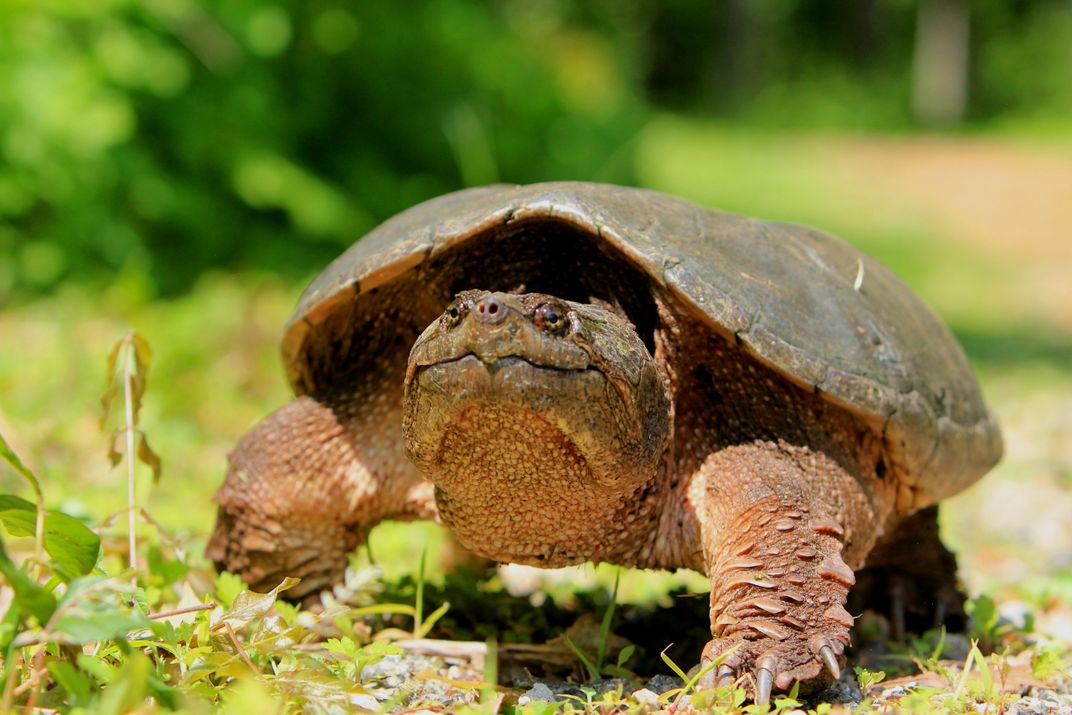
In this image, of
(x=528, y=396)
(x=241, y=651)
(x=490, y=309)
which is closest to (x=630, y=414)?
(x=528, y=396)

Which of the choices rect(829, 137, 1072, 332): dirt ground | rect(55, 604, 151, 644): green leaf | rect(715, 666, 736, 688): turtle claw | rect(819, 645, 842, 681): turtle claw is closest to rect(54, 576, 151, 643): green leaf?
rect(55, 604, 151, 644): green leaf

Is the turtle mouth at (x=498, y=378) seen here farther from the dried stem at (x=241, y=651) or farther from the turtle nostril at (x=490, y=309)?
the dried stem at (x=241, y=651)

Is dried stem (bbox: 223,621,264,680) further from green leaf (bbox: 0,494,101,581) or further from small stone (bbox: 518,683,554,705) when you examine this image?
small stone (bbox: 518,683,554,705)

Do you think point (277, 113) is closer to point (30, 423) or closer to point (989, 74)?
point (30, 423)

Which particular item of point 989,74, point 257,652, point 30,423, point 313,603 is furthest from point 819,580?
point 989,74

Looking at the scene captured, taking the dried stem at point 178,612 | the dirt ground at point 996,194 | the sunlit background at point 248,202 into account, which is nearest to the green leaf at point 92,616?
the dried stem at point 178,612

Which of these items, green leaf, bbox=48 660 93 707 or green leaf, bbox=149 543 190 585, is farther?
green leaf, bbox=149 543 190 585

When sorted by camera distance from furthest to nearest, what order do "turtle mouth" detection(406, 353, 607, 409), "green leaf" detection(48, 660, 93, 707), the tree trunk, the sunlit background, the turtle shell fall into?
the tree trunk
the sunlit background
the turtle shell
"turtle mouth" detection(406, 353, 607, 409)
"green leaf" detection(48, 660, 93, 707)

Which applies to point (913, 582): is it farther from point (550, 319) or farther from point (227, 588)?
point (227, 588)

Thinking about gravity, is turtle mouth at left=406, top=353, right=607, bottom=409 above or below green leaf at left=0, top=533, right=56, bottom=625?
above
